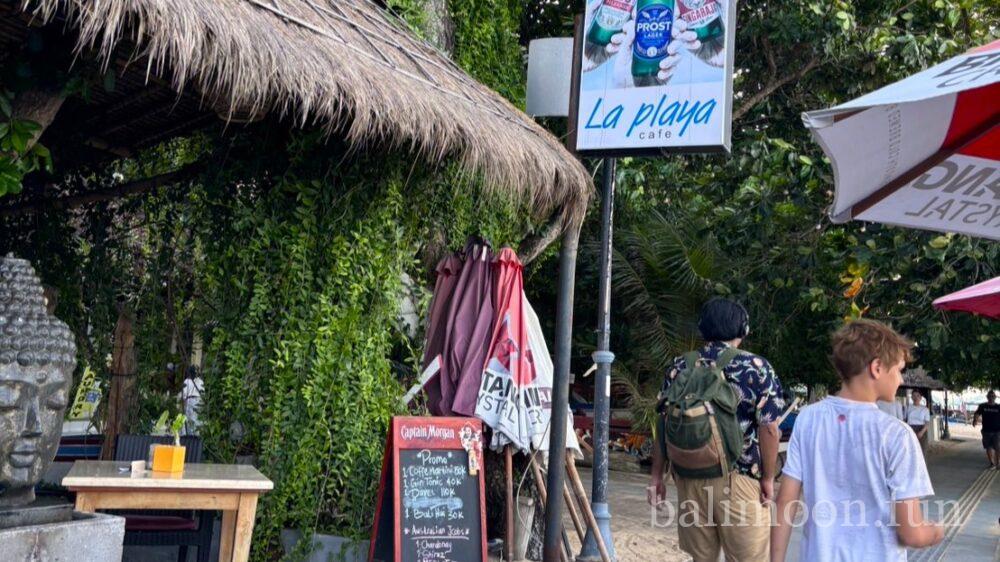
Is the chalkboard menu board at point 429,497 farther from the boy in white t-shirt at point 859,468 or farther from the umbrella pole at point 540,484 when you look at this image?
the boy in white t-shirt at point 859,468

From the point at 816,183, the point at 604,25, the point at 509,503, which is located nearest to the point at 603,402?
the point at 509,503

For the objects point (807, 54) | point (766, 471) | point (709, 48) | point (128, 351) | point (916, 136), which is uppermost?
point (807, 54)

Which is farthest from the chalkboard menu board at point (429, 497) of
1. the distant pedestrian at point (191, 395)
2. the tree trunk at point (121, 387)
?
the tree trunk at point (121, 387)

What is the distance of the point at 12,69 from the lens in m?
4.58

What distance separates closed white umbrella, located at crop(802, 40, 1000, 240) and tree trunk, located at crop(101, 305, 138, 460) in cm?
476

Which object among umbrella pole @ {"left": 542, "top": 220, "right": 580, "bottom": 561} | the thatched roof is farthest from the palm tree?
the thatched roof

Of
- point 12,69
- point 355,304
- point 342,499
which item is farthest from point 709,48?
point 12,69

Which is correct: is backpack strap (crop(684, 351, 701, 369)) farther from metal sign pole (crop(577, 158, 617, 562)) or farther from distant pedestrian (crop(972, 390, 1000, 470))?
distant pedestrian (crop(972, 390, 1000, 470))

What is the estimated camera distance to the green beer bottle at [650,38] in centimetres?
686

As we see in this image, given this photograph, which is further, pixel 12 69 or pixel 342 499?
pixel 342 499

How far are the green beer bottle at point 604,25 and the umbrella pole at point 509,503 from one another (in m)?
2.93

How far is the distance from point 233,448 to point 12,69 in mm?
2535

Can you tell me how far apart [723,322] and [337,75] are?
235 centimetres

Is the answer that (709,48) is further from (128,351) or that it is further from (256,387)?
(128,351)
